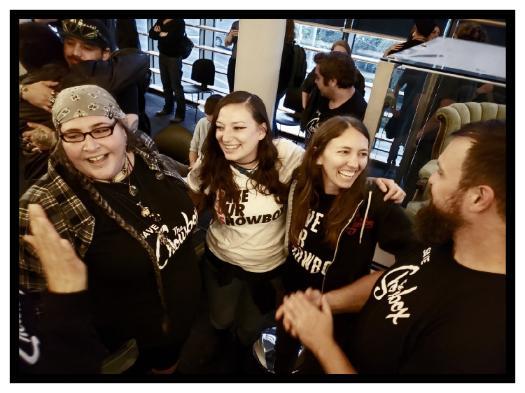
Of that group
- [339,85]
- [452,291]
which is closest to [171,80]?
[339,85]

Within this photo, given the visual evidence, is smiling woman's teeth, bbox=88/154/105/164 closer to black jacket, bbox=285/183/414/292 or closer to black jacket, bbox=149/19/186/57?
black jacket, bbox=149/19/186/57

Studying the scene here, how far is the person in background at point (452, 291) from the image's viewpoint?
2.38ft

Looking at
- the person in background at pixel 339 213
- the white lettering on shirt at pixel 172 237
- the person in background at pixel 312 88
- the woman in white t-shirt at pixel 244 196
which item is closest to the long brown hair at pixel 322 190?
the person in background at pixel 339 213

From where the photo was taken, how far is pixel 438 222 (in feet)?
2.75

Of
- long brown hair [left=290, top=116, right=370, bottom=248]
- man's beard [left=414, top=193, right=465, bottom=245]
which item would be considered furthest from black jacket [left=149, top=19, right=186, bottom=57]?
man's beard [left=414, top=193, right=465, bottom=245]

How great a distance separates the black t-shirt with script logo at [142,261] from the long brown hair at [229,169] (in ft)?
0.55

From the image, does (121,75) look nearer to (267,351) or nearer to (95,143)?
(95,143)

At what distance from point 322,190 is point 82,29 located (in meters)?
1.01

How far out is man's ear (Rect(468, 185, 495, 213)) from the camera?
2.35 ft

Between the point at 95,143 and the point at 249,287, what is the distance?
95 cm

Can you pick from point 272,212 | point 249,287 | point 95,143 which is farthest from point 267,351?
point 95,143

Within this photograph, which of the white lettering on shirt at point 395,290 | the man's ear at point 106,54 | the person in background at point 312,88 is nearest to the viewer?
the white lettering on shirt at point 395,290

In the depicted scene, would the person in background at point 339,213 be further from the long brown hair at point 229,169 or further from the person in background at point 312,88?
the person in background at point 312,88

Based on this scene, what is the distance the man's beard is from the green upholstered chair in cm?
40
